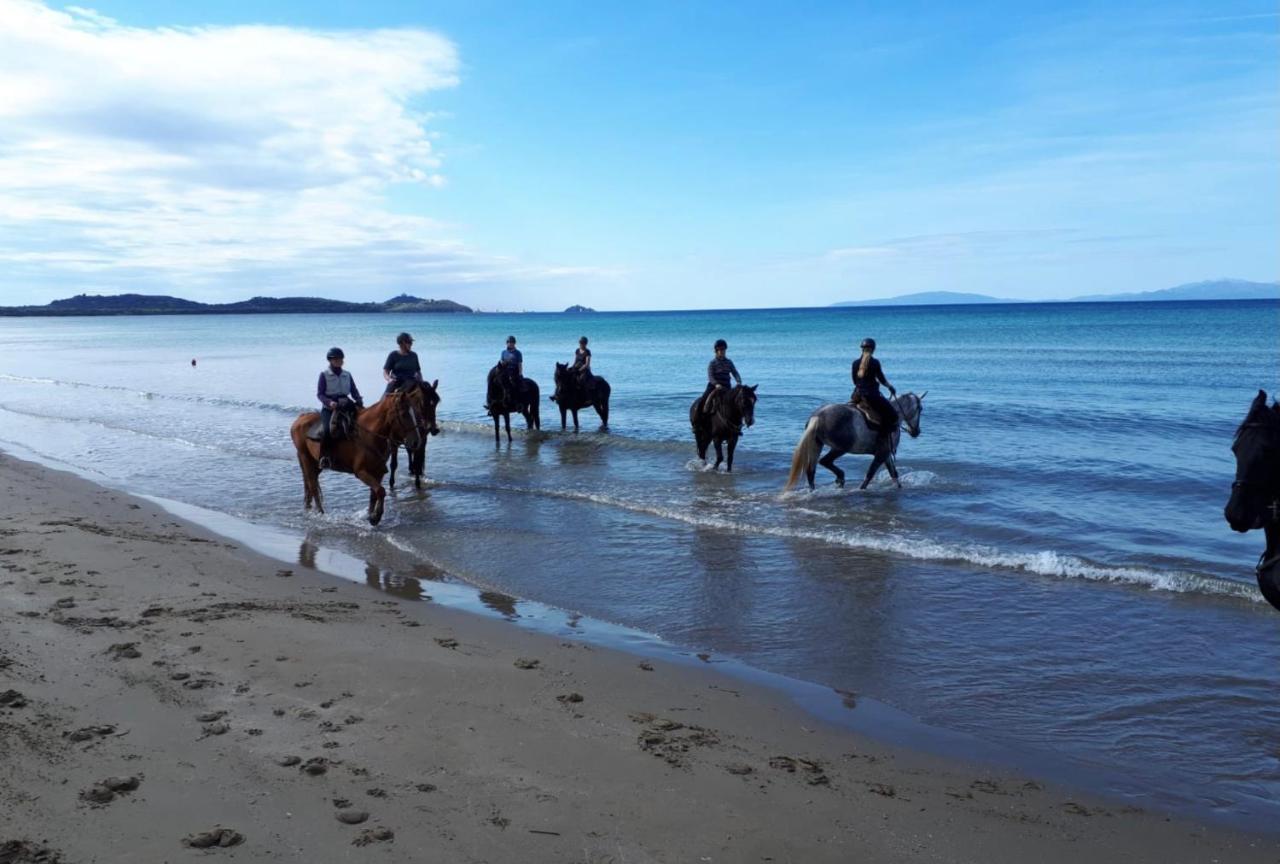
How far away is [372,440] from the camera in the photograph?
488 inches

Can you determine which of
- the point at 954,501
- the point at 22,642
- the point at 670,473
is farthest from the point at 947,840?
the point at 670,473

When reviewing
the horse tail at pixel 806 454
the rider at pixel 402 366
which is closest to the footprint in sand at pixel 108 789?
the rider at pixel 402 366

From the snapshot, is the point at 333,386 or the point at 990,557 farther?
the point at 333,386

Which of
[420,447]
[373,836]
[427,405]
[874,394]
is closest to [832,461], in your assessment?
[874,394]

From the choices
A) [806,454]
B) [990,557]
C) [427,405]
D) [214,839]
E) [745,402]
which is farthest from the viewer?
[745,402]

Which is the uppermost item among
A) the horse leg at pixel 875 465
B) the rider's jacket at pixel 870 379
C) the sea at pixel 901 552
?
the rider's jacket at pixel 870 379

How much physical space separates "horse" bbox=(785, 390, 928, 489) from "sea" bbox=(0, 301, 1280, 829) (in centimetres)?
43

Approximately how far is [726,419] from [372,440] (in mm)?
6286

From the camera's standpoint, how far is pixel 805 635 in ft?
25.1

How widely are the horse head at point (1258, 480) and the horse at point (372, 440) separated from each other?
993cm

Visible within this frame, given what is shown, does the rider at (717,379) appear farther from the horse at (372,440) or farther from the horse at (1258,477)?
the horse at (1258,477)

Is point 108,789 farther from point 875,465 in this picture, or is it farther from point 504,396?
point 504,396

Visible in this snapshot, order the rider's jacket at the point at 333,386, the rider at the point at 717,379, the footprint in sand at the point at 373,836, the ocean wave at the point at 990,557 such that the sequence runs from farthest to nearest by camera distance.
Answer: the rider at the point at 717,379 < the rider's jacket at the point at 333,386 < the ocean wave at the point at 990,557 < the footprint in sand at the point at 373,836

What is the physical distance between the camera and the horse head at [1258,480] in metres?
5.27
